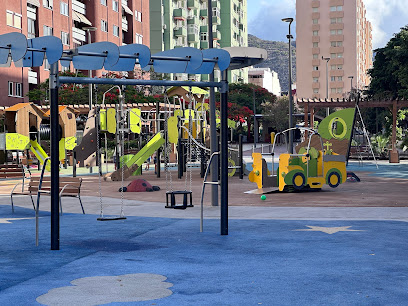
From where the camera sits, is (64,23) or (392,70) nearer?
(392,70)

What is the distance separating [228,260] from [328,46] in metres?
141

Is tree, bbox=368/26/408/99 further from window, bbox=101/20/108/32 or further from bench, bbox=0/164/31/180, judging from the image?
window, bbox=101/20/108/32

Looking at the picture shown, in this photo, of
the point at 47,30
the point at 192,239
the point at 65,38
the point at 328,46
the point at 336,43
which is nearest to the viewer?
the point at 192,239

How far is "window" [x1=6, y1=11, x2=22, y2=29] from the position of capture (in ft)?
165

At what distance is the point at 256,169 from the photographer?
20453 mm

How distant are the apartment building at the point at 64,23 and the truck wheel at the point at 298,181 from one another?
24.0m

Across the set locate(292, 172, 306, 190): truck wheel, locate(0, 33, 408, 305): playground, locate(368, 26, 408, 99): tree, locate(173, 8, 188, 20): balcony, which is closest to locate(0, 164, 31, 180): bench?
locate(0, 33, 408, 305): playground

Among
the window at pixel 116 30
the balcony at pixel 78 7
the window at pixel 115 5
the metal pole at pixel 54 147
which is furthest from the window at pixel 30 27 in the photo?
the metal pole at pixel 54 147

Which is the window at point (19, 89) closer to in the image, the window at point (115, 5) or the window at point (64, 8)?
the window at point (64, 8)

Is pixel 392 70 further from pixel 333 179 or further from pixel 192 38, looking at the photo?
pixel 192 38

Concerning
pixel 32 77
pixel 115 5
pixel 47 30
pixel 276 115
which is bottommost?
pixel 276 115

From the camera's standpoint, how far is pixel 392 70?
45.3 meters

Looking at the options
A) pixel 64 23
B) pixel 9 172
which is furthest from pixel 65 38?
pixel 9 172

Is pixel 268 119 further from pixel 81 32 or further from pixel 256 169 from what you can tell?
pixel 256 169
